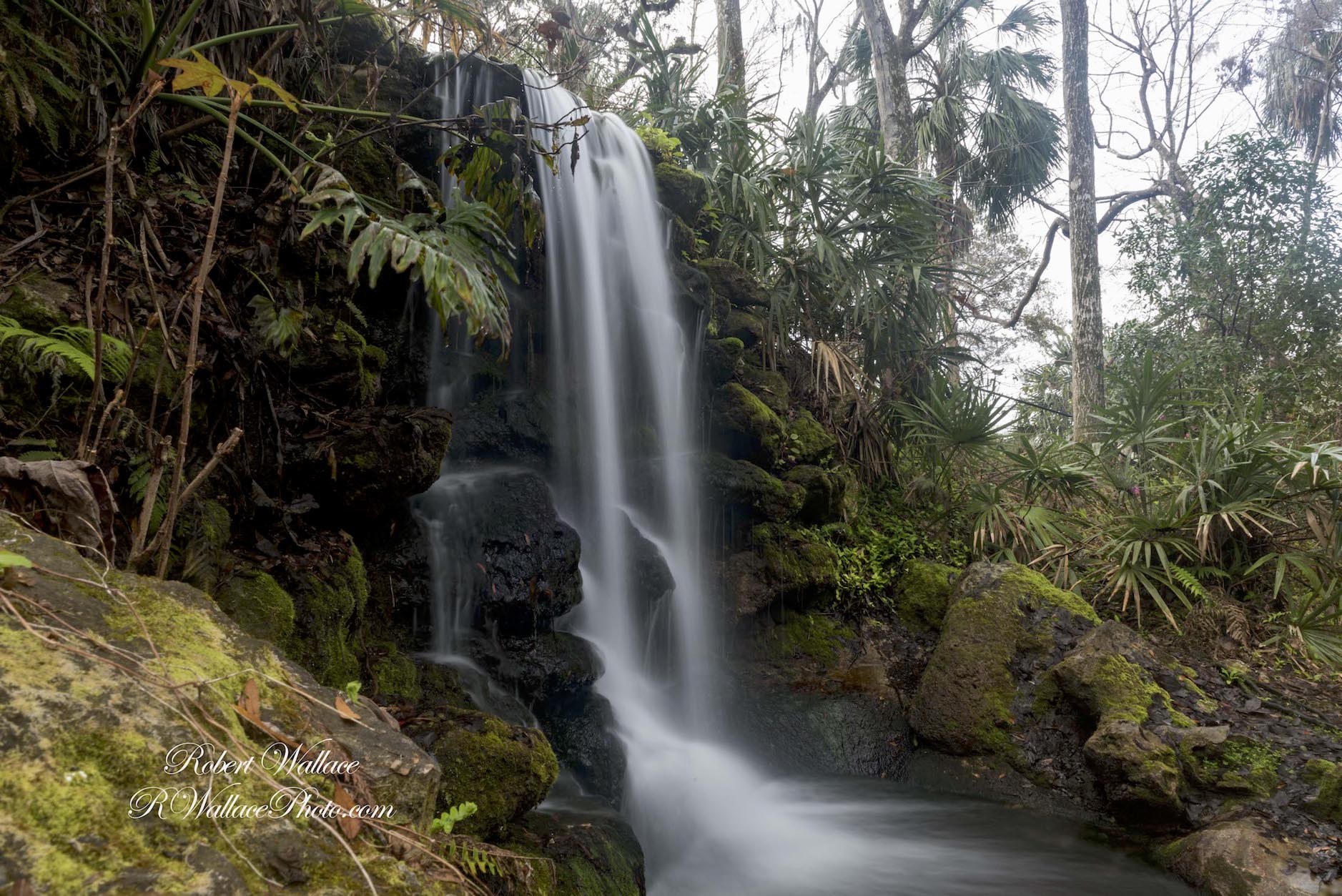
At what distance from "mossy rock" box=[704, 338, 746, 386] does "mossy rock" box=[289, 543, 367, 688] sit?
13.6ft

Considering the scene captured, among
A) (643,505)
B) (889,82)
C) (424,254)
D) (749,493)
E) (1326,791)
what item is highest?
(889,82)

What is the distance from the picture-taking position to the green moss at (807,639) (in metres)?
6.09

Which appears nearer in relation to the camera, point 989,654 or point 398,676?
point 398,676

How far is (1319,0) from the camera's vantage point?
57.4 ft

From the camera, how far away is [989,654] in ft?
17.4

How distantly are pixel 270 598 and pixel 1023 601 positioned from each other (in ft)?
15.8

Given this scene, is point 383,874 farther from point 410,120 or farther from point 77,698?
point 410,120

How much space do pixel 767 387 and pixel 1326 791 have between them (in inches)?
193

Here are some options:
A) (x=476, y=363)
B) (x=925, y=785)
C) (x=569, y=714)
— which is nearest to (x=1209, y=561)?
(x=925, y=785)

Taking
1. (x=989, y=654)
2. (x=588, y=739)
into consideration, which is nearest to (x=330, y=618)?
(x=588, y=739)

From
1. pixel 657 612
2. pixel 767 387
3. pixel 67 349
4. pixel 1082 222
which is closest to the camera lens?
pixel 67 349

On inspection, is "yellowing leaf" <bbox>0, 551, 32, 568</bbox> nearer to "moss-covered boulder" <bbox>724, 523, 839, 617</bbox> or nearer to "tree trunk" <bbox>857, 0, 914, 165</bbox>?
"moss-covered boulder" <bbox>724, 523, 839, 617</bbox>

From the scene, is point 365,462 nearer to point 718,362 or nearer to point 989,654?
point 718,362

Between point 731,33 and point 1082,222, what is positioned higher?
point 731,33
